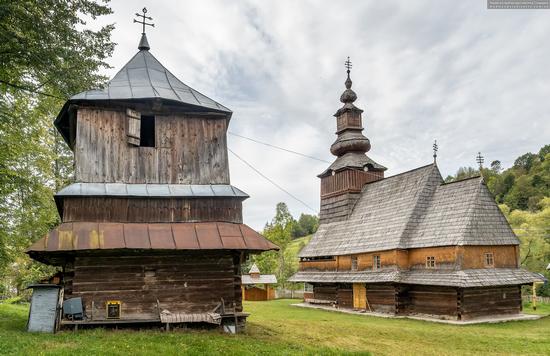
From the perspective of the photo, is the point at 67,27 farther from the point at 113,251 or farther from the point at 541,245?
the point at 541,245

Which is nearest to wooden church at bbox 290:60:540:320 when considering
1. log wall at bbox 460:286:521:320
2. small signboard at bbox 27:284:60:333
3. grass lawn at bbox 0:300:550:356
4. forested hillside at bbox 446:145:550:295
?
log wall at bbox 460:286:521:320

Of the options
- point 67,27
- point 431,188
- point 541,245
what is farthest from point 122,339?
point 541,245

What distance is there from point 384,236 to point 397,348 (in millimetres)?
14295

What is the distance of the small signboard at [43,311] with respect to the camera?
13.7 metres

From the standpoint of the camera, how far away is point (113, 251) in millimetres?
14078

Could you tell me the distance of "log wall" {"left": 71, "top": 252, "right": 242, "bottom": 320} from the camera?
14.3 meters

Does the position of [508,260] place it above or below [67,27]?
below

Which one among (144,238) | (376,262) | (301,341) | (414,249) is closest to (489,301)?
(414,249)

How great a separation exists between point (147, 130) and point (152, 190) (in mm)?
3294

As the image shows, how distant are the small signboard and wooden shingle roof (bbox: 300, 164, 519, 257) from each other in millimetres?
18388

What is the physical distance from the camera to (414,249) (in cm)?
2625

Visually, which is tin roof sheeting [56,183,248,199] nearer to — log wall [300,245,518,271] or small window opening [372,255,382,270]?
log wall [300,245,518,271]

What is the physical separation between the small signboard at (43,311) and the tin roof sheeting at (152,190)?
2979 millimetres

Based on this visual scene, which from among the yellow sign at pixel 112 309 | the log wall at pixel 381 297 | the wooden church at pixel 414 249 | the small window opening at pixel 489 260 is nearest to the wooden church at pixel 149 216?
the yellow sign at pixel 112 309
